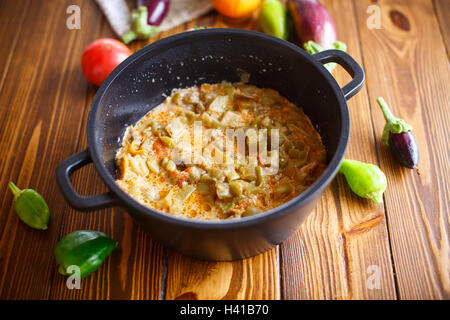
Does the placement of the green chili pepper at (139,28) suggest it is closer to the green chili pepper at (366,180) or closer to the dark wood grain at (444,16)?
the green chili pepper at (366,180)

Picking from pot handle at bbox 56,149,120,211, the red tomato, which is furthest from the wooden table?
pot handle at bbox 56,149,120,211

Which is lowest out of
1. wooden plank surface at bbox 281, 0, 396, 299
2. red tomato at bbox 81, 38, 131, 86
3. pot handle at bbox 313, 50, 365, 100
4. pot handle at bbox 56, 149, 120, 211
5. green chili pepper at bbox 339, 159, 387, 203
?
wooden plank surface at bbox 281, 0, 396, 299

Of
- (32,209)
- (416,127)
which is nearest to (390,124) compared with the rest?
(416,127)

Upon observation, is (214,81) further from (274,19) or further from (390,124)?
(390,124)

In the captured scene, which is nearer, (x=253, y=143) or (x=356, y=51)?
(x=253, y=143)

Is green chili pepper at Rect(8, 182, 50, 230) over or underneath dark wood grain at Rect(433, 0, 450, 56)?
underneath

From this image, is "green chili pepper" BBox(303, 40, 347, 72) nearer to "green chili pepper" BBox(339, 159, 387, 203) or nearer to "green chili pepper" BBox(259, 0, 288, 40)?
"green chili pepper" BBox(259, 0, 288, 40)
